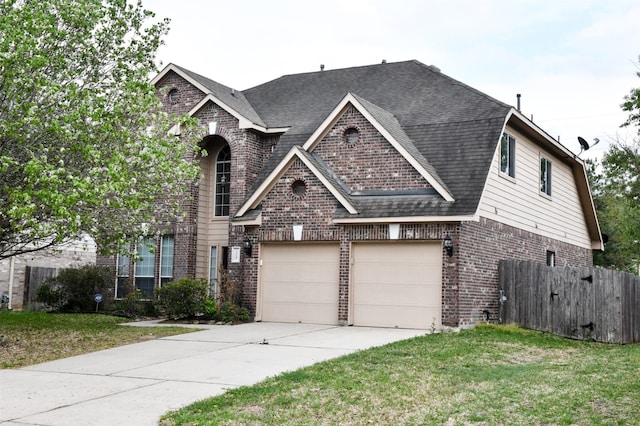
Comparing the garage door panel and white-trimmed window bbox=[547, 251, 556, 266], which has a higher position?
white-trimmed window bbox=[547, 251, 556, 266]

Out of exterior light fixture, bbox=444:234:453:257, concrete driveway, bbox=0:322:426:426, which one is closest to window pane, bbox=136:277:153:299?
concrete driveway, bbox=0:322:426:426

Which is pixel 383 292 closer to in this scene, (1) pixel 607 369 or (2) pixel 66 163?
(1) pixel 607 369

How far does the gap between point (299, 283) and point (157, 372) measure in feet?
25.1

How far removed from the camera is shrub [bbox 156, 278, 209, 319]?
62.6 feet

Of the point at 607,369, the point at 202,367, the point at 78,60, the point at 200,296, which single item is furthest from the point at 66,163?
the point at 607,369

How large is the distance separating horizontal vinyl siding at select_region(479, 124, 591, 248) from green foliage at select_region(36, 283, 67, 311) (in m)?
13.4

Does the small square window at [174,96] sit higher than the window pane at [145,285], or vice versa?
the small square window at [174,96]

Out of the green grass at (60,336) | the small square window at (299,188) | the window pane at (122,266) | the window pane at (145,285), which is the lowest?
the green grass at (60,336)

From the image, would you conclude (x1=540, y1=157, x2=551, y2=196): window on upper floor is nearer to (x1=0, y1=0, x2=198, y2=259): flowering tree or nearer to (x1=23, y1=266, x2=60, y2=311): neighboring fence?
(x1=0, y1=0, x2=198, y2=259): flowering tree

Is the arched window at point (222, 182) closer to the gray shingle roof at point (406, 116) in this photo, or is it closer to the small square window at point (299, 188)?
the gray shingle roof at point (406, 116)

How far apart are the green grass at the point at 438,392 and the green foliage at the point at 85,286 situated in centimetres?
1203

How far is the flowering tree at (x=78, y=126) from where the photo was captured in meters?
12.4

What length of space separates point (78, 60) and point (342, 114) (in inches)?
266

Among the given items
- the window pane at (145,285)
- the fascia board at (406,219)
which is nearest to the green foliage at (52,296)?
the window pane at (145,285)
